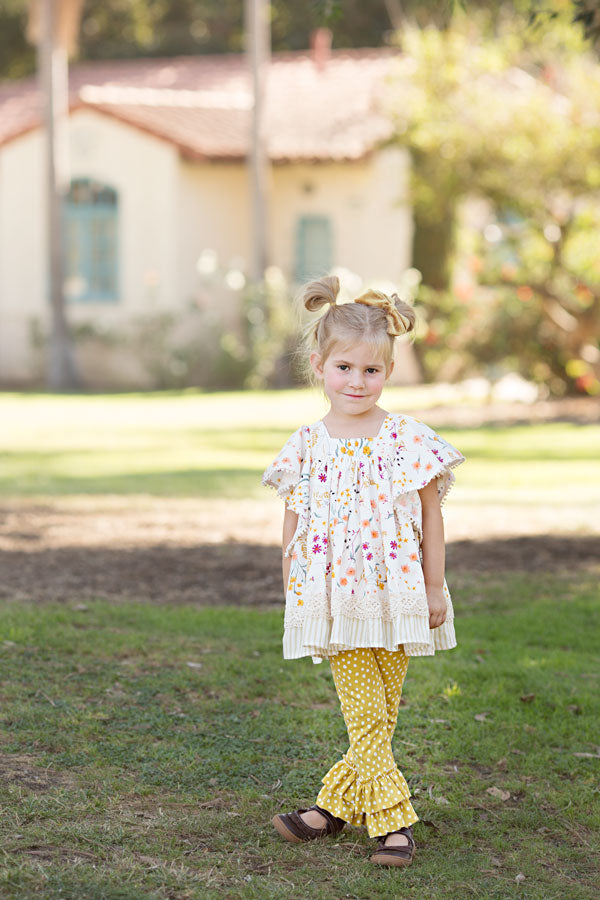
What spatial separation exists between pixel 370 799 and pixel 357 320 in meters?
1.33

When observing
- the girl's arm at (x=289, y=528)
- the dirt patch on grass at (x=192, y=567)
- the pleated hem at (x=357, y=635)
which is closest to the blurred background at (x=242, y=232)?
the dirt patch on grass at (x=192, y=567)

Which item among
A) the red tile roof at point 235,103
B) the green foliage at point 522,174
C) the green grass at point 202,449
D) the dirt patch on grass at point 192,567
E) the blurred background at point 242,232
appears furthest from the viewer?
the red tile roof at point 235,103

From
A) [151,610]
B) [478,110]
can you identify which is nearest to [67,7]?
[478,110]

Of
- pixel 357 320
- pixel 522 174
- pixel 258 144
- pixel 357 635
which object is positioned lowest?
pixel 357 635

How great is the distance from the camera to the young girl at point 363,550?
3559 millimetres

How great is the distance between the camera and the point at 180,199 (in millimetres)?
19672

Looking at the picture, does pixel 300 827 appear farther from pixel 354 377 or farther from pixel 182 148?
Result: pixel 182 148

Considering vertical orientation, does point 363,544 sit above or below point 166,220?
below

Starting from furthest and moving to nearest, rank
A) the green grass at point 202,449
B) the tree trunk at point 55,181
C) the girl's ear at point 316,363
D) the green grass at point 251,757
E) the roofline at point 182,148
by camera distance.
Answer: the roofline at point 182,148
the tree trunk at point 55,181
the green grass at point 202,449
the girl's ear at point 316,363
the green grass at point 251,757

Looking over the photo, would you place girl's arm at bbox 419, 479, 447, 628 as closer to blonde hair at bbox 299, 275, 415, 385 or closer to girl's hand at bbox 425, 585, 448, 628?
girl's hand at bbox 425, 585, 448, 628

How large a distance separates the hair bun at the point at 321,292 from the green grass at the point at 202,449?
5964mm

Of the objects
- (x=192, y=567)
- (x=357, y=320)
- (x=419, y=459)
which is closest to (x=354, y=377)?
(x=357, y=320)

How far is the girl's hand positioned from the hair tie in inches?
28.2

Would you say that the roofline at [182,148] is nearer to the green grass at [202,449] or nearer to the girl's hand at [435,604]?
the green grass at [202,449]
